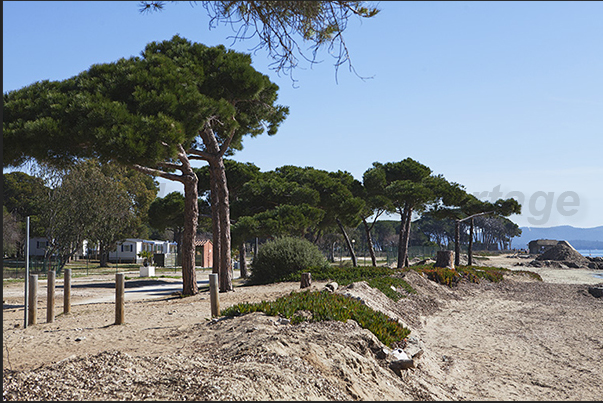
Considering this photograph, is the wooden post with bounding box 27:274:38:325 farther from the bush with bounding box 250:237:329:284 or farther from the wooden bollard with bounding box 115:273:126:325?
the bush with bounding box 250:237:329:284

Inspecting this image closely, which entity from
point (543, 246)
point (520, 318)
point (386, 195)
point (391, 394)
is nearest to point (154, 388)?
point (391, 394)

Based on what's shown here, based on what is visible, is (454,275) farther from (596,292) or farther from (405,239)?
(405,239)

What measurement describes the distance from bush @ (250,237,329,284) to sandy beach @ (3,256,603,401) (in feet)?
22.5

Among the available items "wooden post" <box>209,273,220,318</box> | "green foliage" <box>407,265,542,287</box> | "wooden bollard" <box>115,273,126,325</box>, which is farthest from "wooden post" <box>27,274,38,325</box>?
"green foliage" <box>407,265,542,287</box>

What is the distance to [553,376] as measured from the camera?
7.83 metres

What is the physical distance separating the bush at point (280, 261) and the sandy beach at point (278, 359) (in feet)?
22.5

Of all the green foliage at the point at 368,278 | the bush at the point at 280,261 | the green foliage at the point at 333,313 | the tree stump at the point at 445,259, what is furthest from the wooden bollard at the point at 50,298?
the tree stump at the point at 445,259

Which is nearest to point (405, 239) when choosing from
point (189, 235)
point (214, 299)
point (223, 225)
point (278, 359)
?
point (223, 225)

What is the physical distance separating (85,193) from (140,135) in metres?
26.3

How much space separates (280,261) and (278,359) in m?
13.7

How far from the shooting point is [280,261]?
1970cm

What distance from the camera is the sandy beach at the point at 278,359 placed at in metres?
5.24

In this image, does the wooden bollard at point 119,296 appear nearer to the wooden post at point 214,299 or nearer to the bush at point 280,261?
the wooden post at point 214,299

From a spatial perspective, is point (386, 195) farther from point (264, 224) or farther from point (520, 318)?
point (520, 318)
